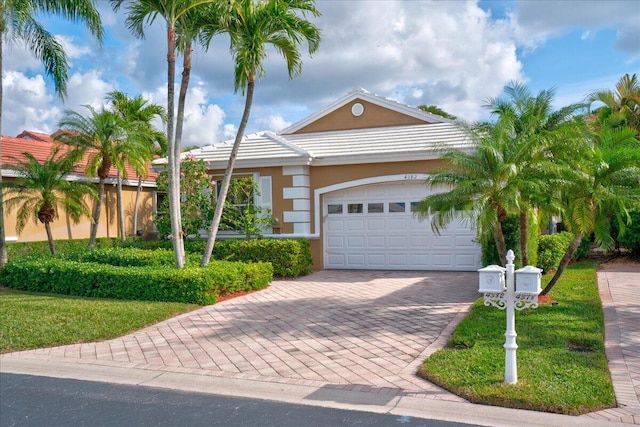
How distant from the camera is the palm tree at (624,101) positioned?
66.1ft

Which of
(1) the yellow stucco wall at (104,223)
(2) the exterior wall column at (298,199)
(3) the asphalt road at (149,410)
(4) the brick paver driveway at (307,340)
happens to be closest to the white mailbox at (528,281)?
(4) the brick paver driveway at (307,340)

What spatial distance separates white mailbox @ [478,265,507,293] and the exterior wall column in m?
9.55

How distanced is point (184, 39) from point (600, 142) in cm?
Result: 839

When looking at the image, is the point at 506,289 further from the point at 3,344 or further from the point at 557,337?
the point at 3,344

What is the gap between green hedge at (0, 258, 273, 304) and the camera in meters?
10.9

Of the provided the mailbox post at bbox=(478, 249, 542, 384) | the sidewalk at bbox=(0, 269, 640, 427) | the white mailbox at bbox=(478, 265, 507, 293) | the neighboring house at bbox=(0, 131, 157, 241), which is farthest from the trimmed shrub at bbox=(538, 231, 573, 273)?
the neighboring house at bbox=(0, 131, 157, 241)

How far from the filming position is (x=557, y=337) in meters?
7.59

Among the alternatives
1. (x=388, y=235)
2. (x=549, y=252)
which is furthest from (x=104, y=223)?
(x=549, y=252)

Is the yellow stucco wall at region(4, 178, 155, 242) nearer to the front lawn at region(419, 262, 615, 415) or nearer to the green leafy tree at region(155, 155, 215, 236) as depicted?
the green leafy tree at region(155, 155, 215, 236)

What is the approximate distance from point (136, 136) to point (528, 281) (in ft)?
40.5

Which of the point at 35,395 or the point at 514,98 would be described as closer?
the point at 35,395

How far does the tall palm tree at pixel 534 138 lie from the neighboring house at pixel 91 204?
43.0ft

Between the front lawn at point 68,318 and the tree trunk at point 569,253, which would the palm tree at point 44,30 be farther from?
the tree trunk at point 569,253

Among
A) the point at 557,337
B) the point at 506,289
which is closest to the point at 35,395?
the point at 506,289
